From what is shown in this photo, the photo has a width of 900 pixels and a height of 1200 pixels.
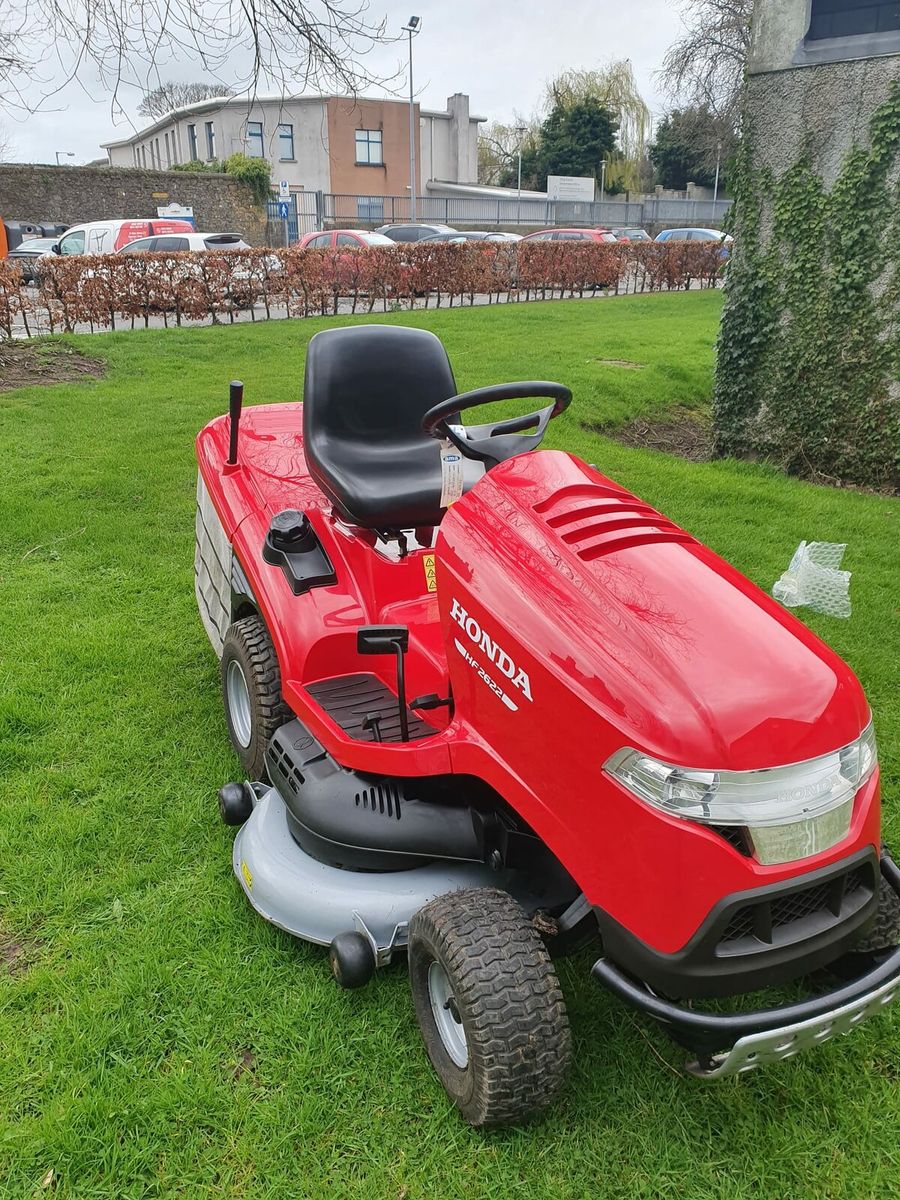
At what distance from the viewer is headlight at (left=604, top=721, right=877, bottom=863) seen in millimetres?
1534

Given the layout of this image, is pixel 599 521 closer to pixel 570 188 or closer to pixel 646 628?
pixel 646 628

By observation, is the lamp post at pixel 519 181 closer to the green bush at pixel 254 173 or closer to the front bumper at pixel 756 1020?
the green bush at pixel 254 173

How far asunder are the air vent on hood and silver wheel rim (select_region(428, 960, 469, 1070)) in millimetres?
967

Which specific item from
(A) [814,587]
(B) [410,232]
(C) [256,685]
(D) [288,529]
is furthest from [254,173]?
(C) [256,685]

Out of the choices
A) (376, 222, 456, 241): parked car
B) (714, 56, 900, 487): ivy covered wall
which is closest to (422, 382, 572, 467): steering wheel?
(714, 56, 900, 487): ivy covered wall

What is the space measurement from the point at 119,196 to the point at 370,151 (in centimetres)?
1951

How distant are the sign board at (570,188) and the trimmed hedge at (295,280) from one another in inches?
1354

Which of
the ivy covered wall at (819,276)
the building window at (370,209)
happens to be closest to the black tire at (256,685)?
the ivy covered wall at (819,276)

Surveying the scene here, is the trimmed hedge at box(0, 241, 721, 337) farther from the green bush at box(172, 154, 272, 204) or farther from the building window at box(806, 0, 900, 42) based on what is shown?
the green bush at box(172, 154, 272, 204)

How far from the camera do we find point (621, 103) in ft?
181

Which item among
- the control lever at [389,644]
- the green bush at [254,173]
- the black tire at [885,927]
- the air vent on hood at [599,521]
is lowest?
the black tire at [885,927]

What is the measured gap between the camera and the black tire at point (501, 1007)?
5.83 ft

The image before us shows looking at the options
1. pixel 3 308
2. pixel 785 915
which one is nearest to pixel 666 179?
pixel 3 308

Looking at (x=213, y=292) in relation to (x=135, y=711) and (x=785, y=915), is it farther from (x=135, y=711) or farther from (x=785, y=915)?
(x=785, y=915)
